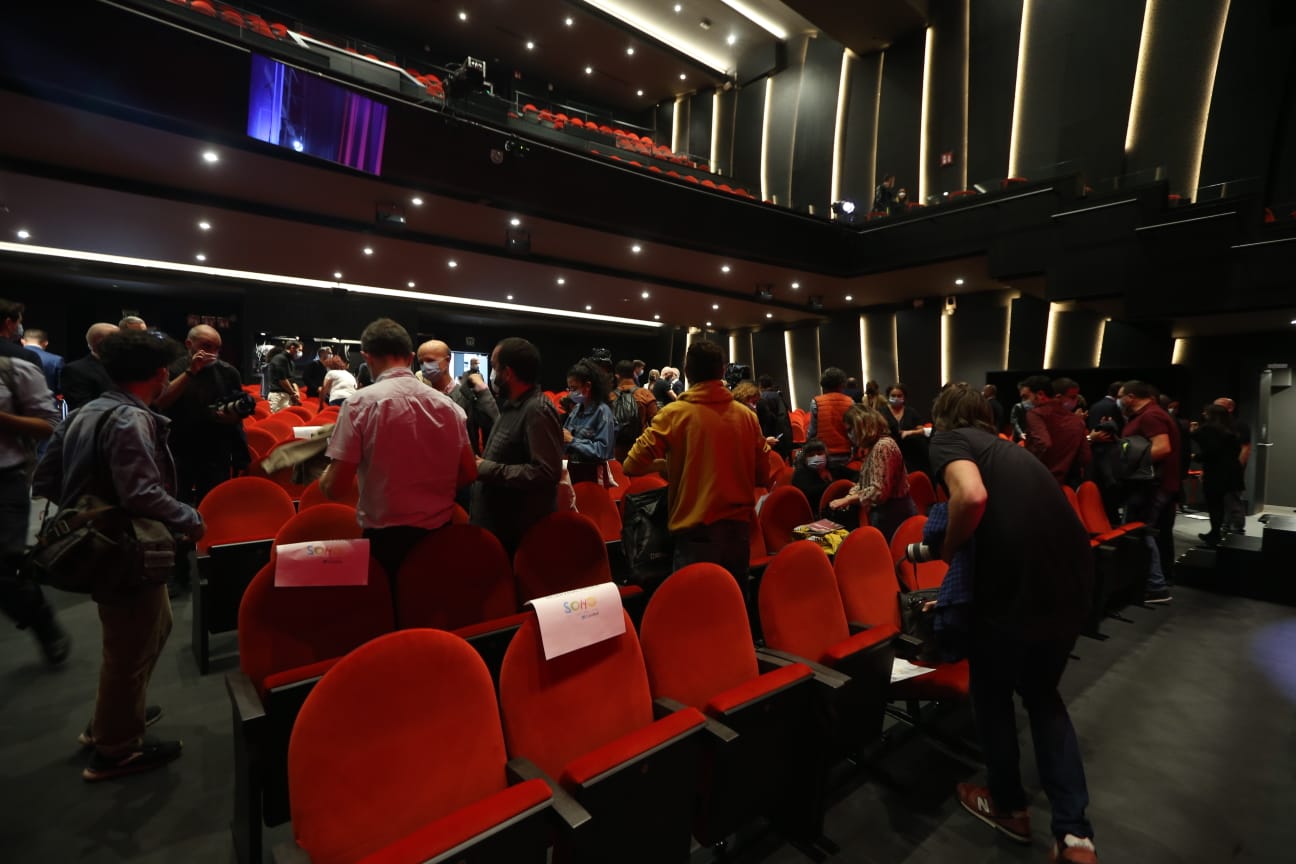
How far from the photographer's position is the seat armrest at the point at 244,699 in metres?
1.29

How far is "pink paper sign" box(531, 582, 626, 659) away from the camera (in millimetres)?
1381

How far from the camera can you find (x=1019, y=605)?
1.59 metres

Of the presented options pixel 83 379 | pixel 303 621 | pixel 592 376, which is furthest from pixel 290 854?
pixel 83 379

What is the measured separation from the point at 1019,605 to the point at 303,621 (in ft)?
6.65

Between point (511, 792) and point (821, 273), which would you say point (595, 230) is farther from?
point (511, 792)

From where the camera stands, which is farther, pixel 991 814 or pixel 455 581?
pixel 455 581

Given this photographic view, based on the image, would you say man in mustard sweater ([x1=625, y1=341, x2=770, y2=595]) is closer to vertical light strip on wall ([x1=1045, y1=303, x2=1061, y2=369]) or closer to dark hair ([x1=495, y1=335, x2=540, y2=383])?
dark hair ([x1=495, y1=335, x2=540, y2=383])

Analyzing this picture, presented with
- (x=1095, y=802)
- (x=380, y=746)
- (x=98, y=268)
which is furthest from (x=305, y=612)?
(x=98, y=268)

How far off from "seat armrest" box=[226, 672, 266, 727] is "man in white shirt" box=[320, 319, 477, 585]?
52 centimetres

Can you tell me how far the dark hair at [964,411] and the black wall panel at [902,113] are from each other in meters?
11.6

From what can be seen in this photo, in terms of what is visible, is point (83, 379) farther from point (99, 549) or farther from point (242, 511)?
point (99, 549)

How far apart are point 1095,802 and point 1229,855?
1.05ft

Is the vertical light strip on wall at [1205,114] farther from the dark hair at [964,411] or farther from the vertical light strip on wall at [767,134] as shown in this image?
the dark hair at [964,411]

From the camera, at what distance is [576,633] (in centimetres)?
142
